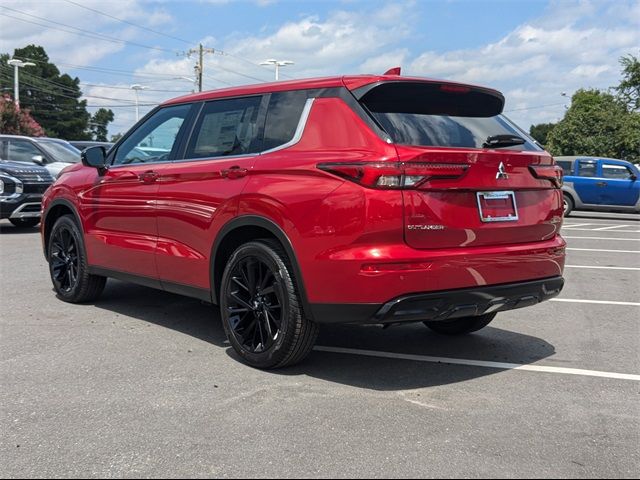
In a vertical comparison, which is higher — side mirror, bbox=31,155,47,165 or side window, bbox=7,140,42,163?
side window, bbox=7,140,42,163

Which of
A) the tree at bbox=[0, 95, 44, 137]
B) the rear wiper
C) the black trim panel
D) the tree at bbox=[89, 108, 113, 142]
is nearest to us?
the rear wiper

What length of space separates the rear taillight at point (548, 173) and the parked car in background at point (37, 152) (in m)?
10.4

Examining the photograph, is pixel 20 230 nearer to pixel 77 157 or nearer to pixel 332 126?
pixel 77 157

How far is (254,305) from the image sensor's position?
165 inches

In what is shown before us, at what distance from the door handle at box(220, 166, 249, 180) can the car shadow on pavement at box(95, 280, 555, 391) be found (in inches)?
49.8

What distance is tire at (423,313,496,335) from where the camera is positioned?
5004 millimetres

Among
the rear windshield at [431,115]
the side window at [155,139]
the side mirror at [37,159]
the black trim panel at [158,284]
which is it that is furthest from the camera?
the side mirror at [37,159]

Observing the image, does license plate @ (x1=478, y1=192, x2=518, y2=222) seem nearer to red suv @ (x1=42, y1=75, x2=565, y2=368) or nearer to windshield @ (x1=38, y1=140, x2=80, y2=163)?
red suv @ (x1=42, y1=75, x2=565, y2=368)

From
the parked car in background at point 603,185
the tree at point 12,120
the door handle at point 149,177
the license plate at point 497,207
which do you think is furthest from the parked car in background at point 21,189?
the tree at point 12,120

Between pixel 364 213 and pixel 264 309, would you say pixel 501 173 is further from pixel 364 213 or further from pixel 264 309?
pixel 264 309

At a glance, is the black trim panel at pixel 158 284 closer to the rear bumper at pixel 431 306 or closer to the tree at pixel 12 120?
the rear bumper at pixel 431 306

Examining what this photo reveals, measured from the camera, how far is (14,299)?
20.5 ft

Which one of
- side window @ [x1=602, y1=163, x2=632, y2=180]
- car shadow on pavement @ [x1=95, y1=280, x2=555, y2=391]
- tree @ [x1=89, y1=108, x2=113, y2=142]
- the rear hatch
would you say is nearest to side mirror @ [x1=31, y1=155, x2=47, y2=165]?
car shadow on pavement @ [x1=95, y1=280, x2=555, y2=391]

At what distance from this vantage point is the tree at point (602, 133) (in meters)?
38.0
